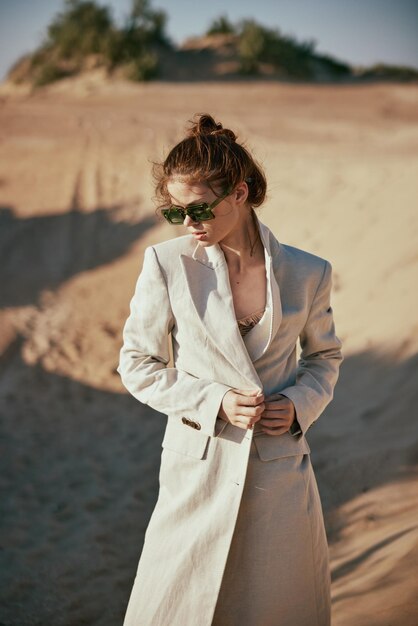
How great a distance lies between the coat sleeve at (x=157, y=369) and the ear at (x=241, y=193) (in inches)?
11.2

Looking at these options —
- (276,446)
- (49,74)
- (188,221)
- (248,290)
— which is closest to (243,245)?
(248,290)

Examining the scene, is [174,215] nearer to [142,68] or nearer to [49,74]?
[142,68]

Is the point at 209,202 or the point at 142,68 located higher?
the point at 142,68

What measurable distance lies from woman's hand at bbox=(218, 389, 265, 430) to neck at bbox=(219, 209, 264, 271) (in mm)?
392

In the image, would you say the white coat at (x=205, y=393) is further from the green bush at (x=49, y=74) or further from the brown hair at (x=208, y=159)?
the green bush at (x=49, y=74)

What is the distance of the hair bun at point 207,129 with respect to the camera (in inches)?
79.4

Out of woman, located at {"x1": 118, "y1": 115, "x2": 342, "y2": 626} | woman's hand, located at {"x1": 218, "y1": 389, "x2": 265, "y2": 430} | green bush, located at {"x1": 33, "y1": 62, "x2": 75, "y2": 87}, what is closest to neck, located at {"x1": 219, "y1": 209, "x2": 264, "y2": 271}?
woman, located at {"x1": 118, "y1": 115, "x2": 342, "y2": 626}

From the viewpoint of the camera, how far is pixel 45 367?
7617 mm

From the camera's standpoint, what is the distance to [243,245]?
2.19 meters

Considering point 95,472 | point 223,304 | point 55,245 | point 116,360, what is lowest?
point 223,304

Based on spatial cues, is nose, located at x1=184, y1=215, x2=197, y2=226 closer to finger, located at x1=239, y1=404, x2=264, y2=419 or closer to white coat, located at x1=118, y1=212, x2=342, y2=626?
white coat, located at x1=118, y1=212, x2=342, y2=626

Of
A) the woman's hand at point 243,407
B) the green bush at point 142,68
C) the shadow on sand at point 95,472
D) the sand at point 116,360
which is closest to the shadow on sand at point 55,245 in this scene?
the sand at point 116,360

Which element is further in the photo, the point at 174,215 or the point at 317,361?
the point at 317,361

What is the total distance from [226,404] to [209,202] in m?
0.54
